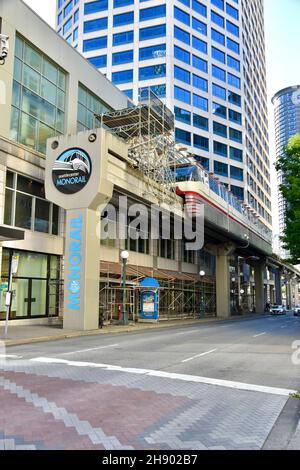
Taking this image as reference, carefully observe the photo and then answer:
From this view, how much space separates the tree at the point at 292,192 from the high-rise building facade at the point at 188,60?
3178cm

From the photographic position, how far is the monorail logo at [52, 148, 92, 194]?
23109 mm

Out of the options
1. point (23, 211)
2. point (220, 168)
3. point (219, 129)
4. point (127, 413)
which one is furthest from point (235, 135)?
point (127, 413)

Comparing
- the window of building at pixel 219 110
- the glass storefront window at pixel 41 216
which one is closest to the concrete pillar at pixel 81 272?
the glass storefront window at pixel 41 216

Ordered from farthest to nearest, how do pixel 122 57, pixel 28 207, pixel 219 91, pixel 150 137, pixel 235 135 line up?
pixel 235 135
pixel 219 91
pixel 122 57
pixel 150 137
pixel 28 207

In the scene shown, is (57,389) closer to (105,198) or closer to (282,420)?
(282,420)

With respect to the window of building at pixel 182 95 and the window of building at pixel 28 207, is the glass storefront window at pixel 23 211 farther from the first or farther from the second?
the window of building at pixel 182 95

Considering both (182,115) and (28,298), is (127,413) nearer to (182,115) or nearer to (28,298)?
(28,298)

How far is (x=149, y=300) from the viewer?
3008 centimetres

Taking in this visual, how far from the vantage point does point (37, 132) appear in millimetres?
26297

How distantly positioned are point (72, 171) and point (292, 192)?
15.8 meters

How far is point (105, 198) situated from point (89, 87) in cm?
1243

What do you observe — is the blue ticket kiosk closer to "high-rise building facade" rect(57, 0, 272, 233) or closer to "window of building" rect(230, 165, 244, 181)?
"high-rise building facade" rect(57, 0, 272, 233)
